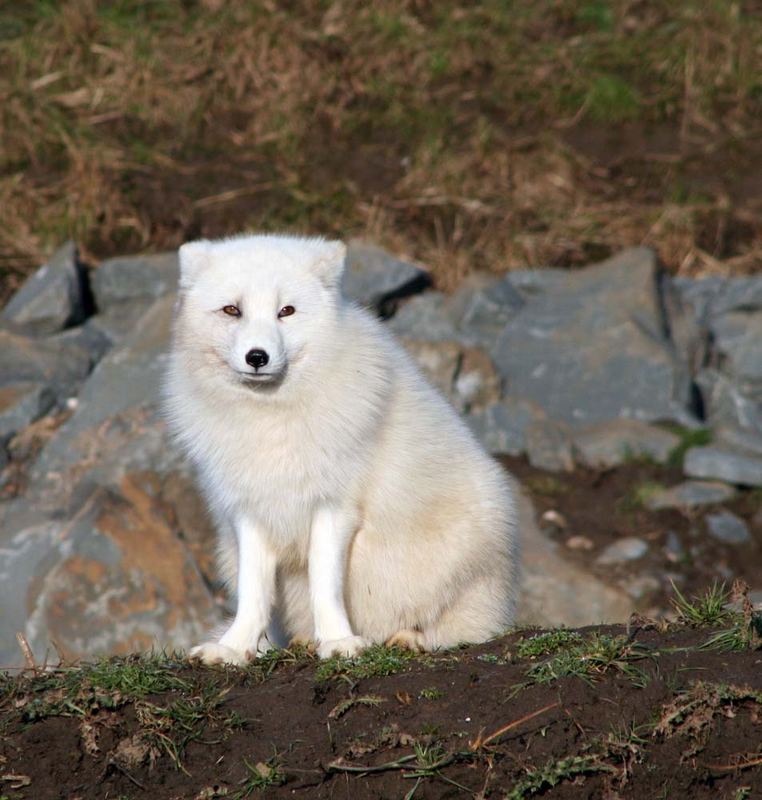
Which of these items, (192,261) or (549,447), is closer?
(192,261)

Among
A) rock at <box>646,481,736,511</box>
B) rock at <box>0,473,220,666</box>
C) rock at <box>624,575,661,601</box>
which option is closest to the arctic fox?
rock at <box>0,473,220,666</box>

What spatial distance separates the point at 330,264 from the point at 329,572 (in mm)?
1322

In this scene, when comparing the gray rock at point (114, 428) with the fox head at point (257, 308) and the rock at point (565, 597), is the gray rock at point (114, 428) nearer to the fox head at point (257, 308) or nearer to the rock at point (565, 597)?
the rock at point (565, 597)

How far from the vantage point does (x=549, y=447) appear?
989 cm

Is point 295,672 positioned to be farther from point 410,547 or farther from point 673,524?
point 673,524

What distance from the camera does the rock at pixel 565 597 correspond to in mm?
8438

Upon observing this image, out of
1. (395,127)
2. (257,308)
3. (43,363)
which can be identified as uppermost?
(257,308)

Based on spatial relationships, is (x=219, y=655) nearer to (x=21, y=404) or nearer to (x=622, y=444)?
(x=622, y=444)

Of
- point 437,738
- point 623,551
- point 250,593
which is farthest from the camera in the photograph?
point 623,551

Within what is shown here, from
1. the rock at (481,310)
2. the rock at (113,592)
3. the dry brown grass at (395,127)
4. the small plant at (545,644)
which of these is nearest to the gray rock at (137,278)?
the dry brown grass at (395,127)

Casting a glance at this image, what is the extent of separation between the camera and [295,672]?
4.54m

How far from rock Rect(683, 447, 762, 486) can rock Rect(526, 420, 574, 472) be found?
965 millimetres

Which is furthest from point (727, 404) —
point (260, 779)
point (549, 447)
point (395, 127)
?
point (260, 779)

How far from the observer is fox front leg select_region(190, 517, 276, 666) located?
4.92m
